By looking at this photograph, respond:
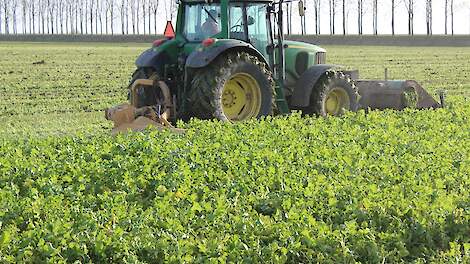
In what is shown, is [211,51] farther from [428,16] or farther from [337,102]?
[428,16]

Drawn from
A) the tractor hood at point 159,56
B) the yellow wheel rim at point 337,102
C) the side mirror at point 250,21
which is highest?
the side mirror at point 250,21

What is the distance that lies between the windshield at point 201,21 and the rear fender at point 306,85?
1.50 m

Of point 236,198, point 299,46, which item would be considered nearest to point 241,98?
point 299,46

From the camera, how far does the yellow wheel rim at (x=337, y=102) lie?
11.1 meters

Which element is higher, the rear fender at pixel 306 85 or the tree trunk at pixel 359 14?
the tree trunk at pixel 359 14

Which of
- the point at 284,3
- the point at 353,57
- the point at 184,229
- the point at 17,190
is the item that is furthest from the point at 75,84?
the point at 353,57

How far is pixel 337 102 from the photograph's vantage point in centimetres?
1119

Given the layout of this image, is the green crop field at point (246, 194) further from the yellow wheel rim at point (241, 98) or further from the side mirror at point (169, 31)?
the side mirror at point (169, 31)

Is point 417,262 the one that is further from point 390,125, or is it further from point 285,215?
point 390,125

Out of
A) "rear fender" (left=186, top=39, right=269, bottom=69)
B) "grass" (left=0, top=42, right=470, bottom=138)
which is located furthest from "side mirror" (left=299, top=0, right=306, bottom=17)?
"grass" (left=0, top=42, right=470, bottom=138)

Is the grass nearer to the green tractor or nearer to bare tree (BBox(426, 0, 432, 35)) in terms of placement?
the green tractor

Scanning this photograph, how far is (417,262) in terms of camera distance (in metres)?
4.62

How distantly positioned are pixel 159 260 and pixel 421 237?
1820 mm

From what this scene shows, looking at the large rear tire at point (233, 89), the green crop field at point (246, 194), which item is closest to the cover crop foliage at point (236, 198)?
the green crop field at point (246, 194)
